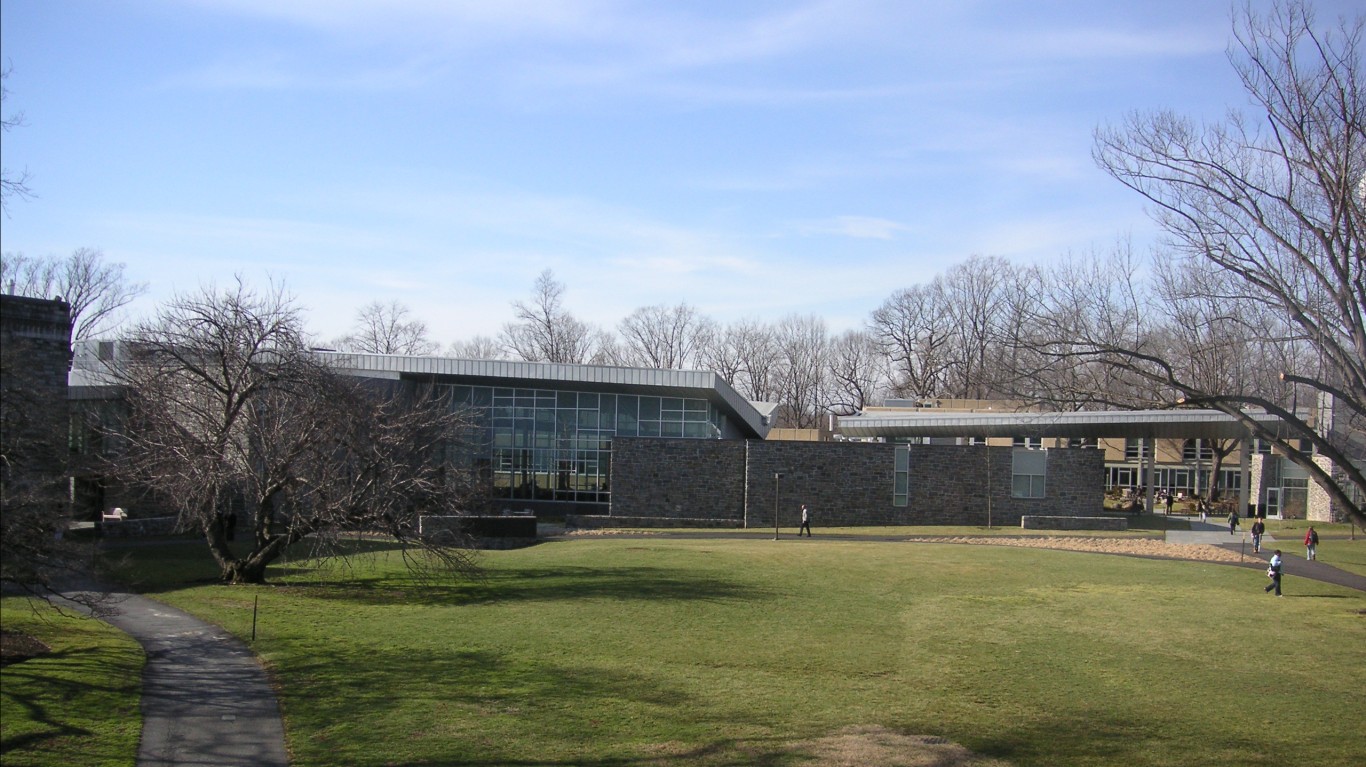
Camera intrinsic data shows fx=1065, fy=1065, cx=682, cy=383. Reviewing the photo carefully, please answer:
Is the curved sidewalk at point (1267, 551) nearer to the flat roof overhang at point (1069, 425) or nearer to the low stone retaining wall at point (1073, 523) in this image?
the low stone retaining wall at point (1073, 523)

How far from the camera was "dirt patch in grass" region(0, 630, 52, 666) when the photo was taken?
12.8m

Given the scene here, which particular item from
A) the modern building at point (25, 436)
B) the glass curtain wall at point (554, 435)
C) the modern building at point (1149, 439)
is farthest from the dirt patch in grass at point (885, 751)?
the glass curtain wall at point (554, 435)

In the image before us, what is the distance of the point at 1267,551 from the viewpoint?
136 ft

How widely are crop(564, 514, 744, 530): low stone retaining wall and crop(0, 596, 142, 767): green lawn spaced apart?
3311 cm

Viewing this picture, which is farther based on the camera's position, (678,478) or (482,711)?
(678,478)

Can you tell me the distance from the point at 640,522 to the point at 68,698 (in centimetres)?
3845

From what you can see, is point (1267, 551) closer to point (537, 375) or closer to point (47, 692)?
point (537, 375)

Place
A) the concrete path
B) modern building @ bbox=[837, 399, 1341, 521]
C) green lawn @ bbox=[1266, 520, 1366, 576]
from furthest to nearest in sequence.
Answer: modern building @ bbox=[837, 399, 1341, 521] → green lawn @ bbox=[1266, 520, 1366, 576] → the concrete path

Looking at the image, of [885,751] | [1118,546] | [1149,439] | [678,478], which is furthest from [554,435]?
[885,751]

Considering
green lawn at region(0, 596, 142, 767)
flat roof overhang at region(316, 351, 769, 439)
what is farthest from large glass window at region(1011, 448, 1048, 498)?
green lawn at region(0, 596, 142, 767)

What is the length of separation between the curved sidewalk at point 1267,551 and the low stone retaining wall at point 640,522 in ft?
65.2

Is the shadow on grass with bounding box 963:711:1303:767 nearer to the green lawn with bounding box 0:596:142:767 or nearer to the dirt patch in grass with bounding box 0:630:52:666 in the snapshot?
the green lawn with bounding box 0:596:142:767

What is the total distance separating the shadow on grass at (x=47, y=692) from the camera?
10844mm

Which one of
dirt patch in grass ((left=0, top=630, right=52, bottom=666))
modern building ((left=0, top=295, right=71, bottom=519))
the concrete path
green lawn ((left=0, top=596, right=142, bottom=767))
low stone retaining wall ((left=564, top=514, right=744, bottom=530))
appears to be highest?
modern building ((left=0, top=295, right=71, bottom=519))
